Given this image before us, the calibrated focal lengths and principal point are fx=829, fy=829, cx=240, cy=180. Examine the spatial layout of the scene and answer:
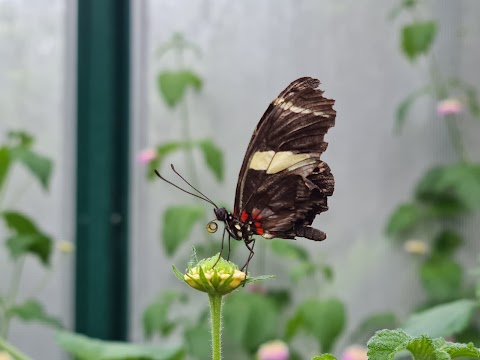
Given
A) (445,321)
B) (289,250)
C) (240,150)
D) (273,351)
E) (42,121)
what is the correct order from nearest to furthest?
(445,321), (273,351), (289,250), (42,121), (240,150)

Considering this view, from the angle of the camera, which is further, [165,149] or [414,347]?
[165,149]

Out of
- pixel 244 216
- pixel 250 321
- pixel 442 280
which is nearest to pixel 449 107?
pixel 442 280

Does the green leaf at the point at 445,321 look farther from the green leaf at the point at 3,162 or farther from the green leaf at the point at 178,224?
the green leaf at the point at 178,224

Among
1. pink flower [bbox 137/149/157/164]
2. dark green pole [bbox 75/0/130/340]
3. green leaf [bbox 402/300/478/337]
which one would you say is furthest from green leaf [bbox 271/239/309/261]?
green leaf [bbox 402/300/478/337]

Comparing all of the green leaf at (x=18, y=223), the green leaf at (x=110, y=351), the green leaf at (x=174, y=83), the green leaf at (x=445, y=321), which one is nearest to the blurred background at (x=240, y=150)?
the green leaf at (x=174, y=83)

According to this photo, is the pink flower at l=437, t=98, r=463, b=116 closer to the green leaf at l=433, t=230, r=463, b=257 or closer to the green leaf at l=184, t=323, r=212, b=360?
the green leaf at l=433, t=230, r=463, b=257

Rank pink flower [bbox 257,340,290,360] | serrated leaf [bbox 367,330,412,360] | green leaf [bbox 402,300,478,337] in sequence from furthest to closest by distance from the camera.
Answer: pink flower [bbox 257,340,290,360] < green leaf [bbox 402,300,478,337] < serrated leaf [bbox 367,330,412,360]

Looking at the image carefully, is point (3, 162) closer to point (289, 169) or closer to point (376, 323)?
point (376, 323)
